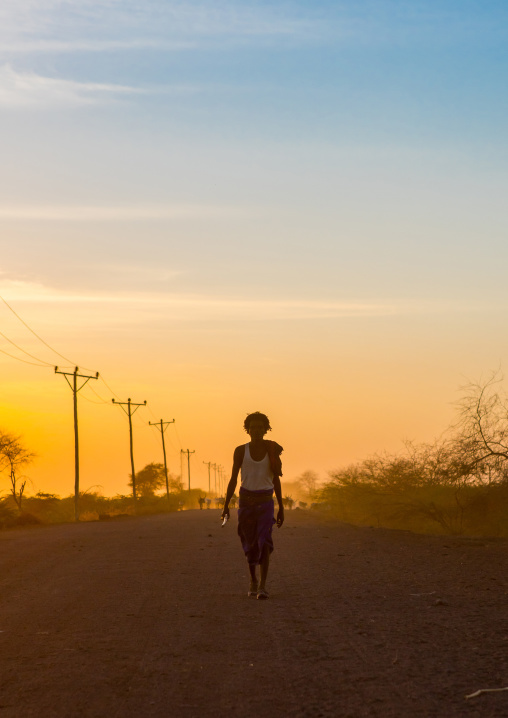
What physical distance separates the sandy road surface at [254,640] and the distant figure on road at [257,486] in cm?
66

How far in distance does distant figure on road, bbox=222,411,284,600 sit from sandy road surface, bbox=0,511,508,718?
2.17 feet

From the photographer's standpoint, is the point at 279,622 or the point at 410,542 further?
the point at 410,542

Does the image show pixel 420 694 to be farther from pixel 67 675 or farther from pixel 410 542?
pixel 410 542

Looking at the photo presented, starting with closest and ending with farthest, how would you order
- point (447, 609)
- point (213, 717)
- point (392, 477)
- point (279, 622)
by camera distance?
point (213, 717) < point (279, 622) < point (447, 609) < point (392, 477)

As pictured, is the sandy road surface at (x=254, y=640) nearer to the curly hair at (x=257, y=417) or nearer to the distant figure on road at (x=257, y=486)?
the distant figure on road at (x=257, y=486)

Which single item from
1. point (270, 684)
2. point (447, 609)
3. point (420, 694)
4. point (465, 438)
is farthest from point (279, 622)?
point (465, 438)

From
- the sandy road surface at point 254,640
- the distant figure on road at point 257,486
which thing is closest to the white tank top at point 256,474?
the distant figure on road at point 257,486

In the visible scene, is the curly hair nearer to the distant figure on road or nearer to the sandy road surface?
the distant figure on road

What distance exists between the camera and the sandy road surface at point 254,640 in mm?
5652

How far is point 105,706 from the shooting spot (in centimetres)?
563

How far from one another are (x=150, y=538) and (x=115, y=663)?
16885 mm

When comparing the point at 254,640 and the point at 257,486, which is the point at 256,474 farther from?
the point at 254,640

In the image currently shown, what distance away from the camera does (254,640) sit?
25.2ft

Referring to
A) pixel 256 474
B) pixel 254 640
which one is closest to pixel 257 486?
pixel 256 474
